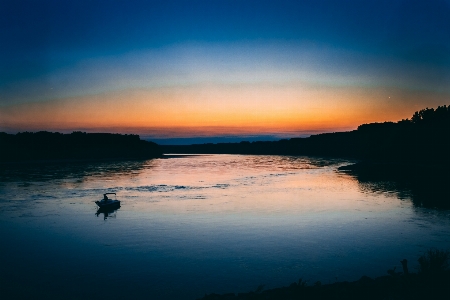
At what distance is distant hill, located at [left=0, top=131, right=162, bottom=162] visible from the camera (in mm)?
132125

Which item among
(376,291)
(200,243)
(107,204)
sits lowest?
(200,243)

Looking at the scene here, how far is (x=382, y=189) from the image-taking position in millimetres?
40438

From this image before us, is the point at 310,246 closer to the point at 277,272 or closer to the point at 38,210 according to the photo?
the point at 277,272

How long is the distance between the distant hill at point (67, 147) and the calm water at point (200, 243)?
365 feet

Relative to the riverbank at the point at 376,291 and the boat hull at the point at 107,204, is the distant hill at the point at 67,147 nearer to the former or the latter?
the boat hull at the point at 107,204

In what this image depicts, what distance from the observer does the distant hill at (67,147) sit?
433 feet

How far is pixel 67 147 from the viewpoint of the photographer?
150625 mm

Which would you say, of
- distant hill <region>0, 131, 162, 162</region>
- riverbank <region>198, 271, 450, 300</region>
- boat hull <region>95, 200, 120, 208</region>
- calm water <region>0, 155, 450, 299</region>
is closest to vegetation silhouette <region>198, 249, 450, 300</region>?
Answer: riverbank <region>198, 271, 450, 300</region>

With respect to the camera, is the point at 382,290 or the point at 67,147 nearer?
the point at 382,290

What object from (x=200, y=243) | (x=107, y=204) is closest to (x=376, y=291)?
(x=200, y=243)

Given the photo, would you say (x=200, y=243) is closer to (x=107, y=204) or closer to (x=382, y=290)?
(x=382, y=290)

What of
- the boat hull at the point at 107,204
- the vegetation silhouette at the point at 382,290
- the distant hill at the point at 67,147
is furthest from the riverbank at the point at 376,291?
the distant hill at the point at 67,147

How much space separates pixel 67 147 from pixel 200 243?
147 m

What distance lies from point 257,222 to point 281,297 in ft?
43.3
